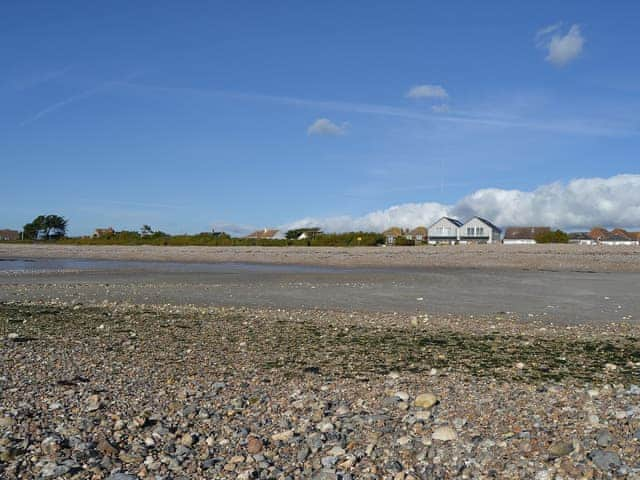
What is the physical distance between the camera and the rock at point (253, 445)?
195 inches

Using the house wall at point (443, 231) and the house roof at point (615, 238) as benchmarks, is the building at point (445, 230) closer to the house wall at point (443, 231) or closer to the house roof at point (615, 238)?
the house wall at point (443, 231)

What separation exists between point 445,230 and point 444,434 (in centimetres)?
10869

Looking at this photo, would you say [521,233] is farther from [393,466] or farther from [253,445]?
[253,445]

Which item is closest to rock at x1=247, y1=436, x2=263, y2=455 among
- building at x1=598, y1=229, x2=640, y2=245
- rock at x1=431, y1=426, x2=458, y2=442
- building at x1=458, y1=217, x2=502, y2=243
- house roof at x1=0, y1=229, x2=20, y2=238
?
rock at x1=431, y1=426, x2=458, y2=442

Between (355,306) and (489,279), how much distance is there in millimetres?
13787

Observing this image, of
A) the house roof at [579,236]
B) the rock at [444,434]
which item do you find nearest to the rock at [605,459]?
the rock at [444,434]

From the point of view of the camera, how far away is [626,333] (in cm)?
1163

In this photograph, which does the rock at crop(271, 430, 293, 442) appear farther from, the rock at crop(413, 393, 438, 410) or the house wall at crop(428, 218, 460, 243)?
the house wall at crop(428, 218, 460, 243)

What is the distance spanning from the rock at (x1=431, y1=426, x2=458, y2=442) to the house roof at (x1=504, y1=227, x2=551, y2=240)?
4222 inches

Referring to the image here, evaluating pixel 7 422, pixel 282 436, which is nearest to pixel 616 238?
pixel 282 436

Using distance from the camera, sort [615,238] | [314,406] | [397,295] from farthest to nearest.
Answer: [615,238] < [397,295] < [314,406]

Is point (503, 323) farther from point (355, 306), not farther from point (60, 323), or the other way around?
point (60, 323)

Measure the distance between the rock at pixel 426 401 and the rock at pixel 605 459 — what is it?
1759 millimetres

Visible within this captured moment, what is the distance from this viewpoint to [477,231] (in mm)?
107875
